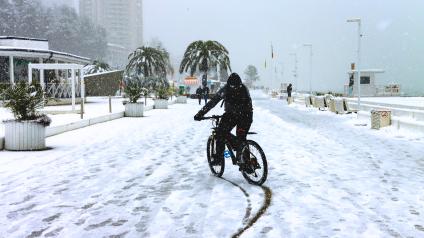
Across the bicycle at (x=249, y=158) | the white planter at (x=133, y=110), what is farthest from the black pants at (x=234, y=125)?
the white planter at (x=133, y=110)

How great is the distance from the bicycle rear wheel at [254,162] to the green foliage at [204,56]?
53142 millimetres

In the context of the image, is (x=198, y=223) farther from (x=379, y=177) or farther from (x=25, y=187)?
(x=379, y=177)

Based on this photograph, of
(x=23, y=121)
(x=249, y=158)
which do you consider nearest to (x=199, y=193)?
(x=249, y=158)

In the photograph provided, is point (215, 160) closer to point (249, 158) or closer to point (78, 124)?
point (249, 158)

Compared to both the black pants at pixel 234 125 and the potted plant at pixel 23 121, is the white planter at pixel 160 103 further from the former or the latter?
the black pants at pixel 234 125

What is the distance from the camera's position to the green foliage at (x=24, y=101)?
11555mm

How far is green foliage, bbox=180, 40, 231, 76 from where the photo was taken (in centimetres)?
6047

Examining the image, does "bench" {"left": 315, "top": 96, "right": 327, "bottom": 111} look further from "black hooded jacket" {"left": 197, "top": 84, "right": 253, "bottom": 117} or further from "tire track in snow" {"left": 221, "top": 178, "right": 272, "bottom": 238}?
"tire track in snow" {"left": 221, "top": 178, "right": 272, "bottom": 238}

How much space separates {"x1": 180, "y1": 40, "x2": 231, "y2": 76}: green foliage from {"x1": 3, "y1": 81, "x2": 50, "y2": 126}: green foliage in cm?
4868

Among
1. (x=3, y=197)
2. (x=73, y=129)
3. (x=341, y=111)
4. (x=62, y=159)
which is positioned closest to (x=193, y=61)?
(x=341, y=111)

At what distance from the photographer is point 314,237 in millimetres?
4785

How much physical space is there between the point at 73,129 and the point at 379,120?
36.5ft

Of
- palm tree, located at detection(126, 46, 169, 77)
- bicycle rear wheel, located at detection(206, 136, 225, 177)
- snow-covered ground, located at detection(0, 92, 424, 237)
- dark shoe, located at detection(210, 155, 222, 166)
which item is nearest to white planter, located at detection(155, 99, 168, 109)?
snow-covered ground, located at detection(0, 92, 424, 237)

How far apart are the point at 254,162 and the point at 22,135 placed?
21.8ft
